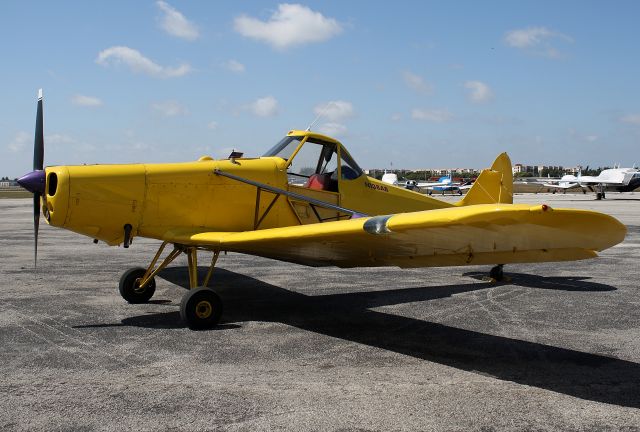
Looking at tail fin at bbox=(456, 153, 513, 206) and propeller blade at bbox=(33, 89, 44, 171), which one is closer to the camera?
propeller blade at bbox=(33, 89, 44, 171)

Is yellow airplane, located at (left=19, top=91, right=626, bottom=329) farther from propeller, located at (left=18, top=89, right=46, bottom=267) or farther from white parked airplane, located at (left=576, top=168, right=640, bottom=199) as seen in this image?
white parked airplane, located at (left=576, top=168, right=640, bottom=199)

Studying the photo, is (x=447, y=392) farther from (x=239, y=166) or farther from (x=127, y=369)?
(x=239, y=166)

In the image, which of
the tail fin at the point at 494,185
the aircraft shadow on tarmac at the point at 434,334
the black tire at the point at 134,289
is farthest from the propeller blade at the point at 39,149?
the tail fin at the point at 494,185

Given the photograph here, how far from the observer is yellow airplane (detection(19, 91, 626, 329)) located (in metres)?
4.28

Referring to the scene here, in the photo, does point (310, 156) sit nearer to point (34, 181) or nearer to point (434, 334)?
point (434, 334)

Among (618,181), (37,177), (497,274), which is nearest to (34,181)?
(37,177)

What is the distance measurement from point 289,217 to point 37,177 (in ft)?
10.1

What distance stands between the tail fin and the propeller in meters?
6.81

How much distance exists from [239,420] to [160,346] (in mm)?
2147

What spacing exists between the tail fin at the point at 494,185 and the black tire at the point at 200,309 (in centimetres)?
553

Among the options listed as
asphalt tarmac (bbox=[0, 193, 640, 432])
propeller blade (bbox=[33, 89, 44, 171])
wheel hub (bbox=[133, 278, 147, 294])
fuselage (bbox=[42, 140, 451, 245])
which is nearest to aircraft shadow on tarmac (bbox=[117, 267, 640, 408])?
asphalt tarmac (bbox=[0, 193, 640, 432])

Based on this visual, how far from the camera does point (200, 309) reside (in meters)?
6.60

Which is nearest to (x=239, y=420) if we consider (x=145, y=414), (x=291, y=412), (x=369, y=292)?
(x=291, y=412)

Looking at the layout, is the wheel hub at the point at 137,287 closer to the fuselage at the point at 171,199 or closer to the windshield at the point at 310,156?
the fuselage at the point at 171,199
